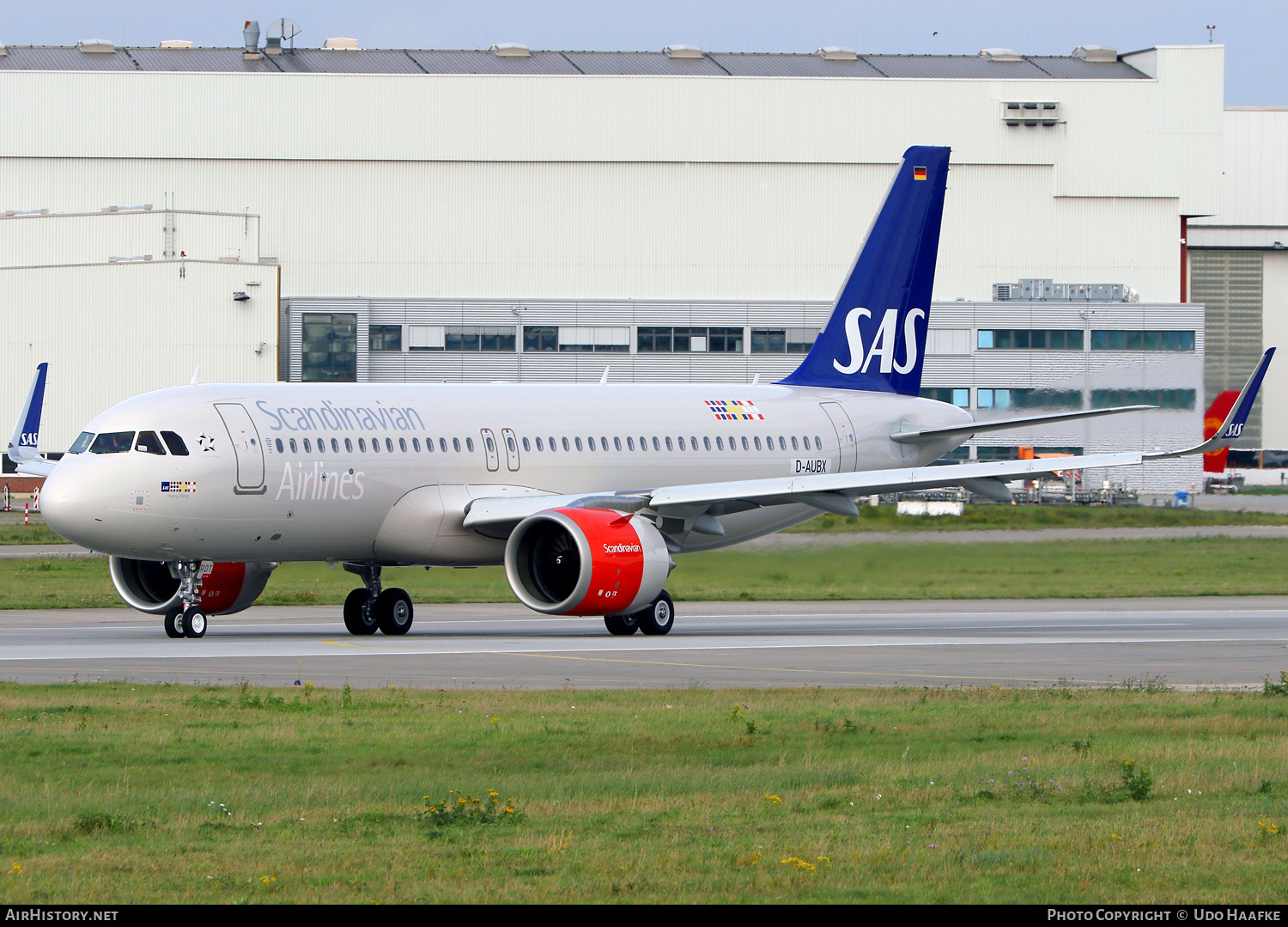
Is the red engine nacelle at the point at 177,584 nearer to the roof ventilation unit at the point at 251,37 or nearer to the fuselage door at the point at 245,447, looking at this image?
the fuselage door at the point at 245,447

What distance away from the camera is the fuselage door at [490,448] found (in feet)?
107

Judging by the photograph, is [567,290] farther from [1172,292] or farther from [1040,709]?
[1040,709]

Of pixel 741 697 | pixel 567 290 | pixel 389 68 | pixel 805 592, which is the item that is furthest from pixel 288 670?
pixel 389 68

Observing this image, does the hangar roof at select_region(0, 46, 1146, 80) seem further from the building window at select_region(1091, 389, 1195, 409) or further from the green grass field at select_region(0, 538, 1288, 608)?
the green grass field at select_region(0, 538, 1288, 608)

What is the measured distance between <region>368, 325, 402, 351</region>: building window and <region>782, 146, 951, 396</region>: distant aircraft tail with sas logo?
61049mm

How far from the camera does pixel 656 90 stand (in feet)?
352

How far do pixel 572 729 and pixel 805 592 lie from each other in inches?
1156

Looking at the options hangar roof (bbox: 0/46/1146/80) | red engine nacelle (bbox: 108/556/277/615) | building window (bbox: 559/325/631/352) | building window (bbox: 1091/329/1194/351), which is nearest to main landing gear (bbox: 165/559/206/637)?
red engine nacelle (bbox: 108/556/277/615)

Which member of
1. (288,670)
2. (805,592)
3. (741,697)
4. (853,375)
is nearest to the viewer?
(741,697)

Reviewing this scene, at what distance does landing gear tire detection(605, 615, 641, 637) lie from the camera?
31.5 meters

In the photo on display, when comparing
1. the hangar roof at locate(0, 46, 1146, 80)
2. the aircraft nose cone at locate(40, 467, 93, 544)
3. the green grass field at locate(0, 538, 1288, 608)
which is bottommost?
the green grass field at locate(0, 538, 1288, 608)

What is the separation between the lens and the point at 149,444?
28766 millimetres

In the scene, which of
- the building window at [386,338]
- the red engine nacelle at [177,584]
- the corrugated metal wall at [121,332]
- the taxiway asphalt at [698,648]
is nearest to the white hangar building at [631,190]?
the building window at [386,338]

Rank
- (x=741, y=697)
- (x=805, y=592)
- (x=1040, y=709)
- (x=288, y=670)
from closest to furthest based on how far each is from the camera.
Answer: (x=1040, y=709), (x=741, y=697), (x=288, y=670), (x=805, y=592)
